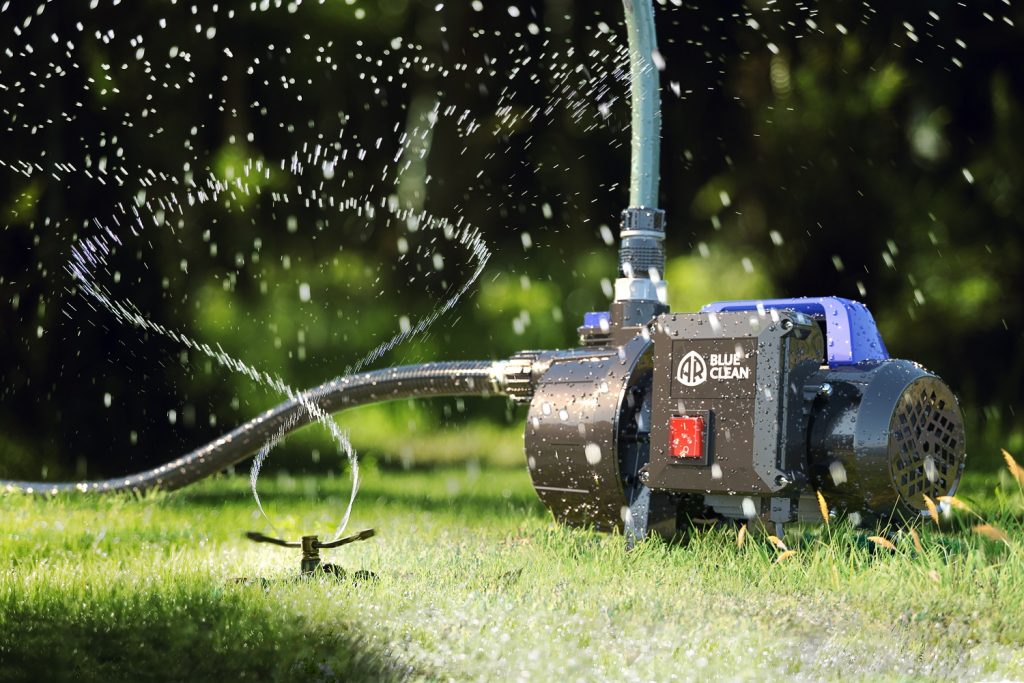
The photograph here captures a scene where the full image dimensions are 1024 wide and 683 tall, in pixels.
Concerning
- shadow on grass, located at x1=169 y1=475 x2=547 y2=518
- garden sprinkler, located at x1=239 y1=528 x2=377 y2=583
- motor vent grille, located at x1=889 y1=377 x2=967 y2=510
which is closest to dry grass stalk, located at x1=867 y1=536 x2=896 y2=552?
motor vent grille, located at x1=889 y1=377 x2=967 y2=510

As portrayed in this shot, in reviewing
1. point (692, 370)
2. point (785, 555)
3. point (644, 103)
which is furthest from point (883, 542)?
point (644, 103)

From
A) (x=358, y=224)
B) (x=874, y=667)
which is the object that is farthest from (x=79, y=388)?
(x=874, y=667)

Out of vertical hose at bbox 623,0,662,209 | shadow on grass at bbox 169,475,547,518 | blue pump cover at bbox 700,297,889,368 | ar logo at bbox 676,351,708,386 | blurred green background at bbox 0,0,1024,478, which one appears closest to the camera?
ar logo at bbox 676,351,708,386

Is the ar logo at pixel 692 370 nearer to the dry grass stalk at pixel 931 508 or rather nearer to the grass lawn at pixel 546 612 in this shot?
the grass lawn at pixel 546 612

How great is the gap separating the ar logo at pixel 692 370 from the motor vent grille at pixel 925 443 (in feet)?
1.63

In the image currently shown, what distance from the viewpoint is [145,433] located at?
22.6ft

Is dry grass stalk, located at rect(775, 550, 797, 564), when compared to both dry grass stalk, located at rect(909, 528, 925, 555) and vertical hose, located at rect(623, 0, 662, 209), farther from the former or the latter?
vertical hose, located at rect(623, 0, 662, 209)

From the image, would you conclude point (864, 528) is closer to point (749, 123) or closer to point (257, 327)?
point (749, 123)

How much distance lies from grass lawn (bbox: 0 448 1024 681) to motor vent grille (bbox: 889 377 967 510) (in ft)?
0.48

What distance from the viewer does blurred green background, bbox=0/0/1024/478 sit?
617 cm

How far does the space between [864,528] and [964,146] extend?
12.3 ft

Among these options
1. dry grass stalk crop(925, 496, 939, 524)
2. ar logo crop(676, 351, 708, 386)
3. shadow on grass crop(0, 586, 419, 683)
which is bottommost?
shadow on grass crop(0, 586, 419, 683)

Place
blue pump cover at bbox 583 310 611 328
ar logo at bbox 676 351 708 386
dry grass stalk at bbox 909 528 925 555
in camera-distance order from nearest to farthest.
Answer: dry grass stalk at bbox 909 528 925 555 → ar logo at bbox 676 351 708 386 → blue pump cover at bbox 583 310 611 328

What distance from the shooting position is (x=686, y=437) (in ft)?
9.86
